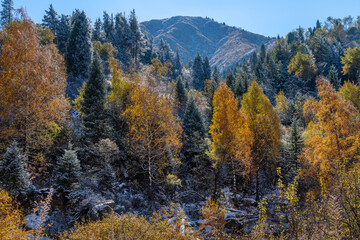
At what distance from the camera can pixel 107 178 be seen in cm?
1472

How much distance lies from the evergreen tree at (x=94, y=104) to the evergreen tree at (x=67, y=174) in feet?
17.7

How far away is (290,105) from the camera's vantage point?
41000mm

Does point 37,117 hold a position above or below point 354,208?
above

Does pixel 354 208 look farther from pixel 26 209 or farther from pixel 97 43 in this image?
pixel 97 43

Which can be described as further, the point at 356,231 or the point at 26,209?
the point at 26,209

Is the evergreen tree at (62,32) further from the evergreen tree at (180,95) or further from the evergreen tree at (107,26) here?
the evergreen tree at (180,95)

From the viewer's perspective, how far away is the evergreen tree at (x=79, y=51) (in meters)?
33.6

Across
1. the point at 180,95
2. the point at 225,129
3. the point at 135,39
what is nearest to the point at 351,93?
the point at 180,95

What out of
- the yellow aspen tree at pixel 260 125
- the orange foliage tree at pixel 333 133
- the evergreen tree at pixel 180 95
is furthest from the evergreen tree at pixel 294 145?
the evergreen tree at pixel 180 95

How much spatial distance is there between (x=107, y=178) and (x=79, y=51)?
28.7m

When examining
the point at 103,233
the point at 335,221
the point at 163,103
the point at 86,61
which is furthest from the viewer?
the point at 86,61

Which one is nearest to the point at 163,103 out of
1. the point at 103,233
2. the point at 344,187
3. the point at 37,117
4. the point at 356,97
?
the point at 37,117

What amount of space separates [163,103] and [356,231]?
13.6 meters

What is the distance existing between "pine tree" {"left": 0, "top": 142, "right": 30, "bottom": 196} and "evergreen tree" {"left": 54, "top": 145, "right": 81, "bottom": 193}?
5.94ft
